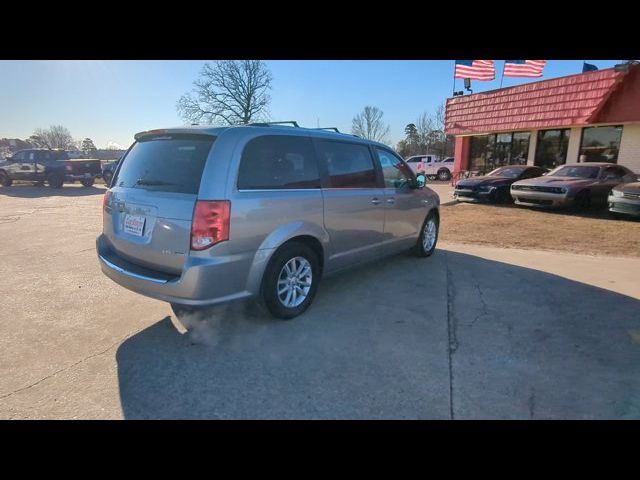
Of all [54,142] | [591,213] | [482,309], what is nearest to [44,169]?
[482,309]

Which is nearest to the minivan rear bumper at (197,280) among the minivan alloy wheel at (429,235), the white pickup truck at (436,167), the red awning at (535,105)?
the minivan alloy wheel at (429,235)

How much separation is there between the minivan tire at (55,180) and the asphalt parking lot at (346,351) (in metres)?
18.3

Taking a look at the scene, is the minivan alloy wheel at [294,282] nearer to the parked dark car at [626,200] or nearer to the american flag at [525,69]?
the parked dark car at [626,200]

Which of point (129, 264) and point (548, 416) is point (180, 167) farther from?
point (548, 416)

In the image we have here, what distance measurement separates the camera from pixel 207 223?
2980mm

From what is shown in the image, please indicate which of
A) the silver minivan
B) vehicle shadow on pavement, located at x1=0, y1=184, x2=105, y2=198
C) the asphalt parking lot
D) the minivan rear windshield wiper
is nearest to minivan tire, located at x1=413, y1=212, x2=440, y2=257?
the asphalt parking lot

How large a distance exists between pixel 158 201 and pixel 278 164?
1.11m

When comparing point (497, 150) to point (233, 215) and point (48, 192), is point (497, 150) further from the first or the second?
point (48, 192)

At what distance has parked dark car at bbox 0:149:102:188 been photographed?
20125 millimetres

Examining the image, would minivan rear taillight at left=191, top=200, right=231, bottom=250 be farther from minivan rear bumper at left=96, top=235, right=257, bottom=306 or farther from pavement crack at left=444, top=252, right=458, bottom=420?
pavement crack at left=444, top=252, right=458, bottom=420

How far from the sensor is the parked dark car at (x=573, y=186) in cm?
1070
